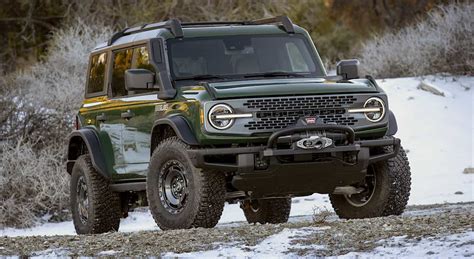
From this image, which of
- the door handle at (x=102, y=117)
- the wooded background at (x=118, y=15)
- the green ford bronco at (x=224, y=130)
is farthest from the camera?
the wooded background at (x=118, y=15)

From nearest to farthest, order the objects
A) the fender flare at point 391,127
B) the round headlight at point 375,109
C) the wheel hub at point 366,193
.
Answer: the round headlight at point 375,109
the fender flare at point 391,127
the wheel hub at point 366,193

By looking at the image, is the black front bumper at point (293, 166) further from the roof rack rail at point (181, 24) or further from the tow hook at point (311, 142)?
the roof rack rail at point (181, 24)

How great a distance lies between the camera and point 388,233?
940cm

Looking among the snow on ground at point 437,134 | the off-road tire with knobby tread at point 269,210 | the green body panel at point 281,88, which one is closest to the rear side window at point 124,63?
the green body panel at point 281,88

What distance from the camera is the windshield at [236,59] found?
1202 centimetres

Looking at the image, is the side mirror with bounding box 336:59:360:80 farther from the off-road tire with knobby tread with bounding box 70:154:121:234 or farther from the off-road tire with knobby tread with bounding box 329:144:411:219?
the off-road tire with knobby tread with bounding box 70:154:121:234

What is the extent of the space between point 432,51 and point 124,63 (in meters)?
15.6

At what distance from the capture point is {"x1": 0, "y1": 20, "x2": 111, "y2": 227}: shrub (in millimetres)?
18906

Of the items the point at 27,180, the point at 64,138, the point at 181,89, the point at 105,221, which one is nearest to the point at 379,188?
the point at 181,89

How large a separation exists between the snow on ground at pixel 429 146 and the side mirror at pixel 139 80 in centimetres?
614

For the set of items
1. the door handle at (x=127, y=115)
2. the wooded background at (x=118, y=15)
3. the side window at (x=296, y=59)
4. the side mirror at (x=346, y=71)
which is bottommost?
the door handle at (x=127, y=115)

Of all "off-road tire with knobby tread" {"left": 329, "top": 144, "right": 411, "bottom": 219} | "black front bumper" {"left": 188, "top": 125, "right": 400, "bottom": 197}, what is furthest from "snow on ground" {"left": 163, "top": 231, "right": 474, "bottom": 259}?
"off-road tire with knobby tread" {"left": 329, "top": 144, "right": 411, "bottom": 219}

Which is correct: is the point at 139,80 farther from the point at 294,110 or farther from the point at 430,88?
the point at 430,88

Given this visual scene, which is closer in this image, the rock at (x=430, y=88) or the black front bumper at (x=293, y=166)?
the black front bumper at (x=293, y=166)
